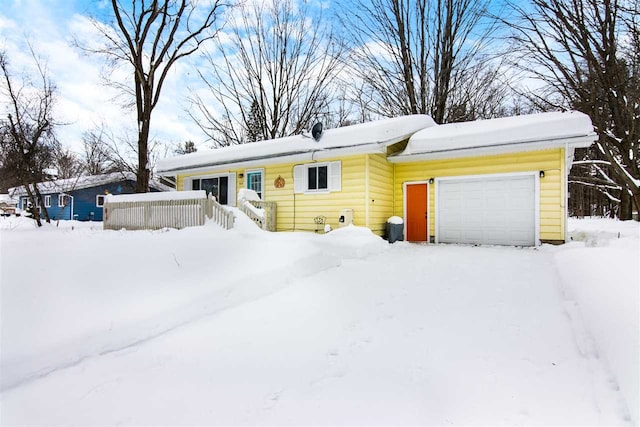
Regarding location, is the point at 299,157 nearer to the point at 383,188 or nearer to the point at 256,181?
the point at 256,181

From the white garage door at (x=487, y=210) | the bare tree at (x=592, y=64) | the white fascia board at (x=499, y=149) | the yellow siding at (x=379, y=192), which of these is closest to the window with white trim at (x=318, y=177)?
the yellow siding at (x=379, y=192)

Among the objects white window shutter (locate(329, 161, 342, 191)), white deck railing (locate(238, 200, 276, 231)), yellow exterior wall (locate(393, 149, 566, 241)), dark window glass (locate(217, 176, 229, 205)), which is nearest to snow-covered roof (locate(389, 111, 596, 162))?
yellow exterior wall (locate(393, 149, 566, 241))

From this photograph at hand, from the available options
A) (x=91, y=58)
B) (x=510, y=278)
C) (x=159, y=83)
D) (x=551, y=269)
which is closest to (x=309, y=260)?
(x=510, y=278)

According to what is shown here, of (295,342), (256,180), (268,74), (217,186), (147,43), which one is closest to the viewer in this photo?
(295,342)

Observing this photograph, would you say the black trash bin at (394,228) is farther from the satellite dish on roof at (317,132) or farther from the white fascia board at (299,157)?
the satellite dish on roof at (317,132)

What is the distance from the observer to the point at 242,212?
29.9 ft

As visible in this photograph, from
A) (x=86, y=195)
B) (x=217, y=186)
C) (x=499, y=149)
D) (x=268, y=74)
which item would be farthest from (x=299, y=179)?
(x=86, y=195)

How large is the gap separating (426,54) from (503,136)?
29.1 ft

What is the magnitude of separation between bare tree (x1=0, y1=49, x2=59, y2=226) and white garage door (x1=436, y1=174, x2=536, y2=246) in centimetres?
1644

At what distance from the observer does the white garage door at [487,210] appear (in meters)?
8.68

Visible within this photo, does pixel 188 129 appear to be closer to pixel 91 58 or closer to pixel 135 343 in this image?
pixel 91 58

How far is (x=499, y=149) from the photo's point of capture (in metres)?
8.62

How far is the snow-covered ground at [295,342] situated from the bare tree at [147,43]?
480 inches

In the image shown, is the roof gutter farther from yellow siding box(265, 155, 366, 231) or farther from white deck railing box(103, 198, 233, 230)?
white deck railing box(103, 198, 233, 230)
